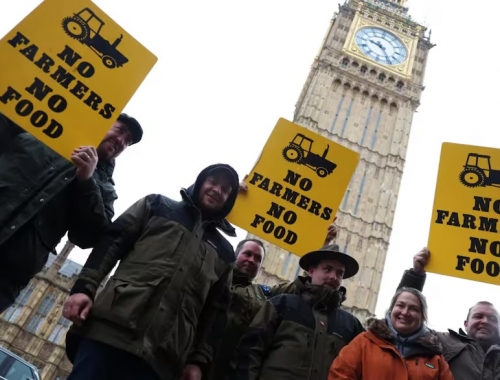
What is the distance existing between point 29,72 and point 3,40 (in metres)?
0.21

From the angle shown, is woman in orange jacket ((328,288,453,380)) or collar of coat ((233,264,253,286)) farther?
collar of coat ((233,264,253,286))

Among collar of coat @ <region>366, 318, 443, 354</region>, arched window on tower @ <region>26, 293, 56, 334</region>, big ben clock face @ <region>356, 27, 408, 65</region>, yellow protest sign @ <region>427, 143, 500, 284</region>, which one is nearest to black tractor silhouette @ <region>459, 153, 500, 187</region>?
yellow protest sign @ <region>427, 143, 500, 284</region>

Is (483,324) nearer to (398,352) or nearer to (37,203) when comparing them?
(398,352)

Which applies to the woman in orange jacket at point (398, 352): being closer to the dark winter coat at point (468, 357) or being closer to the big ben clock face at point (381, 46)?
the dark winter coat at point (468, 357)

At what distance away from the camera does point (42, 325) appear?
24.8 m

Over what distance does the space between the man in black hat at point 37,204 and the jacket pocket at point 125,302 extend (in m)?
0.46

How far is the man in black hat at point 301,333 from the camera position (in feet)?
8.25

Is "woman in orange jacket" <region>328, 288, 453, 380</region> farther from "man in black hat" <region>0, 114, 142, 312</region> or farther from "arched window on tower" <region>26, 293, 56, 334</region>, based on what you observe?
"arched window on tower" <region>26, 293, 56, 334</region>

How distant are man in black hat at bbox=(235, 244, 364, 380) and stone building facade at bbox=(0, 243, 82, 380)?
79.7 feet

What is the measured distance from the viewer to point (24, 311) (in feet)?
81.4

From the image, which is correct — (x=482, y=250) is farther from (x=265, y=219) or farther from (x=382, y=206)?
(x=382, y=206)

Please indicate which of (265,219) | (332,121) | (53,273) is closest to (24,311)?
(53,273)

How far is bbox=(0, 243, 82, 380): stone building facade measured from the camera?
2336 cm

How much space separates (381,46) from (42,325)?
28.2m
